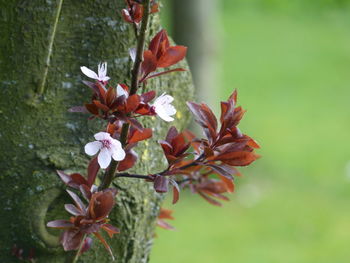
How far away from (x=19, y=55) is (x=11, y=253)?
0.44 meters

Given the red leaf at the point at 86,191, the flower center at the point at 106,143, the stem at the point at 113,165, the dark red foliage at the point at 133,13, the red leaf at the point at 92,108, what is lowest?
the red leaf at the point at 86,191

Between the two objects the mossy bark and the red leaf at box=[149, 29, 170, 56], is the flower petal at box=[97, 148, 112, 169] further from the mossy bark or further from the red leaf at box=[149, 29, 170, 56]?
the mossy bark

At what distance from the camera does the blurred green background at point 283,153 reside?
514 centimetres

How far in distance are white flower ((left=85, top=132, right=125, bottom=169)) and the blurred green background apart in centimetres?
367

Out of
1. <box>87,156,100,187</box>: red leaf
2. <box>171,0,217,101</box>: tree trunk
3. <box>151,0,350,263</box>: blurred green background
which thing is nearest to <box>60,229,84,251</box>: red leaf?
<box>87,156,100,187</box>: red leaf

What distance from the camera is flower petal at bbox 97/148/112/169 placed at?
125 cm

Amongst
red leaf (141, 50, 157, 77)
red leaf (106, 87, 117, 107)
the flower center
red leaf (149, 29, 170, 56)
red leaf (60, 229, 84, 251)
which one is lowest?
red leaf (60, 229, 84, 251)

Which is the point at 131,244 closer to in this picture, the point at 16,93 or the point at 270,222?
the point at 16,93

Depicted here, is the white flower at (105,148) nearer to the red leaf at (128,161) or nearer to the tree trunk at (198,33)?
the red leaf at (128,161)

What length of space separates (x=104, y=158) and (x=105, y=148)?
18 millimetres

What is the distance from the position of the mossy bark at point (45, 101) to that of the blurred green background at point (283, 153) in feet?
10.8

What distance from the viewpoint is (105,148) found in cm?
126

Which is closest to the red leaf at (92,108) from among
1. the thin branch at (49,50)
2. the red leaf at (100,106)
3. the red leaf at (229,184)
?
the red leaf at (100,106)

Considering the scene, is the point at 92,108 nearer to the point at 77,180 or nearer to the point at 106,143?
the point at 106,143
